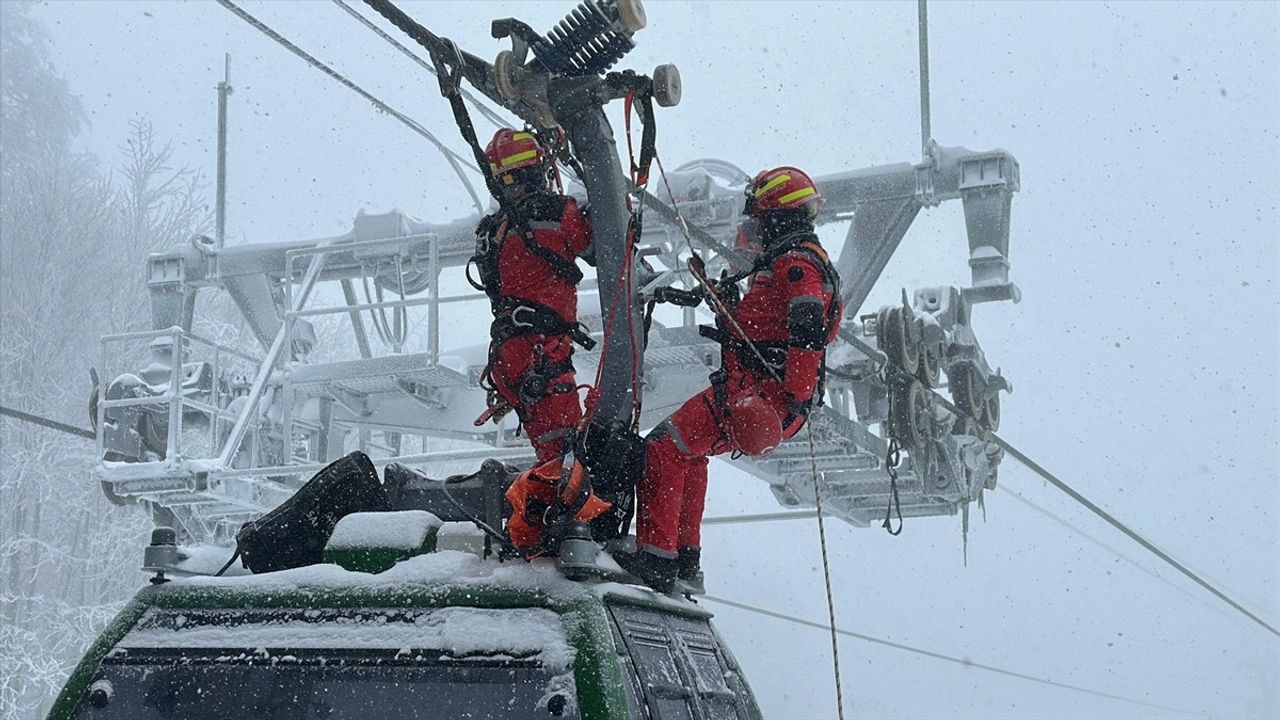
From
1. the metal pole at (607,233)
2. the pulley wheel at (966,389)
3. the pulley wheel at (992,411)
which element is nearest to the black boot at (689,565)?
the metal pole at (607,233)

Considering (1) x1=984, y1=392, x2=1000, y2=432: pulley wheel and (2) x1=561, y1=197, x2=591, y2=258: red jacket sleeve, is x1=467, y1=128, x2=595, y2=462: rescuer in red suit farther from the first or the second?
(1) x1=984, y1=392, x2=1000, y2=432: pulley wheel

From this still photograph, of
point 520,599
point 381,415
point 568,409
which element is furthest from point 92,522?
point 520,599

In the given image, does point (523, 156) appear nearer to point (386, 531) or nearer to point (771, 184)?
point (771, 184)

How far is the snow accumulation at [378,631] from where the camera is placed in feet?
10.5

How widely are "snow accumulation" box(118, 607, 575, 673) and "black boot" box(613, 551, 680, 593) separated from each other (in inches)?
33.8

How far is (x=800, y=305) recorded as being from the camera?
5203 millimetres

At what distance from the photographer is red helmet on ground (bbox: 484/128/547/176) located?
532 centimetres

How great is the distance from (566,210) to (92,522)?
82.8 feet

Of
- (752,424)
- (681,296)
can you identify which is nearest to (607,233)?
(681,296)

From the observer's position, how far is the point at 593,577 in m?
3.43

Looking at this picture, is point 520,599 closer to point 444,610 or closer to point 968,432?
point 444,610

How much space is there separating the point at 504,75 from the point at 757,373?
1.45m

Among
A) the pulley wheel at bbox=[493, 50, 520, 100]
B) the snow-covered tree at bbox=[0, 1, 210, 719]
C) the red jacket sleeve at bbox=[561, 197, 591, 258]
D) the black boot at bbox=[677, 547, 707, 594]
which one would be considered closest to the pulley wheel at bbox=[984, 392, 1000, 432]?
Answer: the red jacket sleeve at bbox=[561, 197, 591, 258]

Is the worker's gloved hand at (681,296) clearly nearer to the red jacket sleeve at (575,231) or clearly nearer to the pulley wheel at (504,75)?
the red jacket sleeve at (575,231)
